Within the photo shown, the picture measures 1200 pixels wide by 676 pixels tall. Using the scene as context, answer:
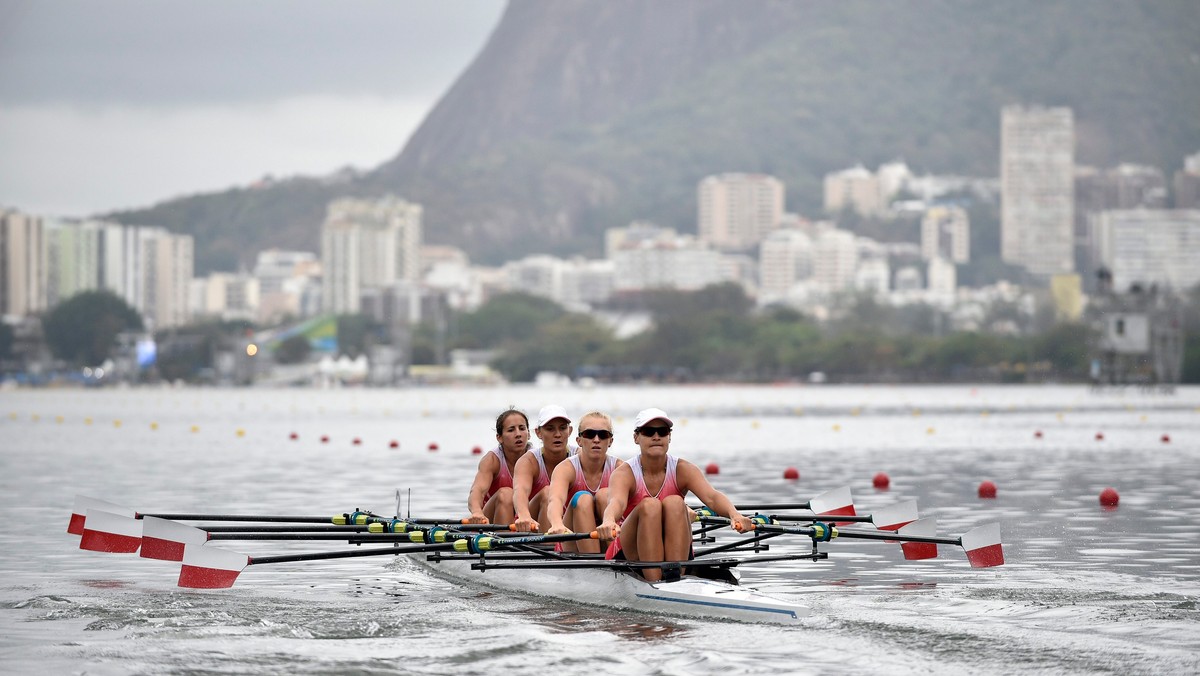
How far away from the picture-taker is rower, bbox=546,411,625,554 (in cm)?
1503

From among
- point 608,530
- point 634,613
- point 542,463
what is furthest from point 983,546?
point 542,463

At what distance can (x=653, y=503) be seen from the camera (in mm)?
14016

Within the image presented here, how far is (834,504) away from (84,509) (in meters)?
8.58

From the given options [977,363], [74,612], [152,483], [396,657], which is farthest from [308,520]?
[977,363]

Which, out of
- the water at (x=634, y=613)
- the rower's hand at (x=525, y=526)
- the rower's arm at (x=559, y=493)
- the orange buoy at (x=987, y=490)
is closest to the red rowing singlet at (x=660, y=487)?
the rower's arm at (x=559, y=493)

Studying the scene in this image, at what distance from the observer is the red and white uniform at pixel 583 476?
1537 cm

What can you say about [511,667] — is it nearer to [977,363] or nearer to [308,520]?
[308,520]

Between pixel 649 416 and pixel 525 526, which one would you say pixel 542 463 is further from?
pixel 649 416

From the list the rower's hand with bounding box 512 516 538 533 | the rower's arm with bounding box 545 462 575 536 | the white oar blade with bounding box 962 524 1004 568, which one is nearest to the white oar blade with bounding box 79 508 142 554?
the rower's hand with bounding box 512 516 538 533

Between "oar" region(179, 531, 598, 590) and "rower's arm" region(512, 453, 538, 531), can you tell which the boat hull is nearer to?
"oar" region(179, 531, 598, 590)

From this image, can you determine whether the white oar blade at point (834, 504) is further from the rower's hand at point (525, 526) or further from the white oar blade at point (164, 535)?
the white oar blade at point (164, 535)

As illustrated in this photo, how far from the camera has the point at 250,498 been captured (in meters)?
27.5

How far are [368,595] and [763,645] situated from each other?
16.0ft

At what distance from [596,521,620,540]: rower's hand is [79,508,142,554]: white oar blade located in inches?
240
